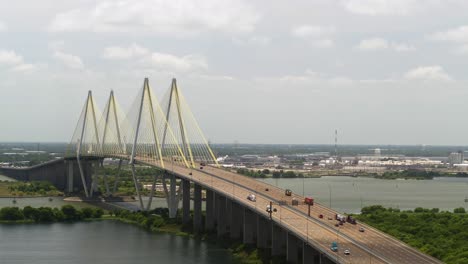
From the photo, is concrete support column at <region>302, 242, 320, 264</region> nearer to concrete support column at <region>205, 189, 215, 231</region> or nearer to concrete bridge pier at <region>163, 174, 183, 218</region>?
concrete support column at <region>205, 189, 215, 231</region>

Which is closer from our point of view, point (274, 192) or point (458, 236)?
point (458, 236)

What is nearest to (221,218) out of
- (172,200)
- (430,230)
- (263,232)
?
(263,232)

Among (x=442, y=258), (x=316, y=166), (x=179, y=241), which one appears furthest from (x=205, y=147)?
(x=316, y=166)

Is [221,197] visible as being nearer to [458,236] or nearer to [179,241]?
[179,241]

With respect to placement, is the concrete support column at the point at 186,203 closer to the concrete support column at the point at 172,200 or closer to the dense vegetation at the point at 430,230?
the concrete support column at the point at 172,200

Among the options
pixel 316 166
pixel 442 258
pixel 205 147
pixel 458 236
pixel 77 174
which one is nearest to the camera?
pixel 442 258

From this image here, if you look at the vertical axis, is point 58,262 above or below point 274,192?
below
